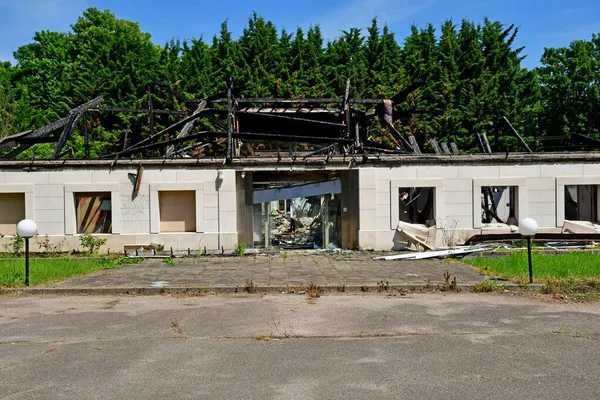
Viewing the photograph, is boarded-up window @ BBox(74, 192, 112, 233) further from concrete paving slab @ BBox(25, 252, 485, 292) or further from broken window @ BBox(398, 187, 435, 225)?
broken window @ BBox(398, 187, 435, 225)

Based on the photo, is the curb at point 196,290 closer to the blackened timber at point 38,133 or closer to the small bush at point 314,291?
the small bush at point 314,291

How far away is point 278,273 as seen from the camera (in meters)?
13.4

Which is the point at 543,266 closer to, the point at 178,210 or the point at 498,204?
the point at 498,204

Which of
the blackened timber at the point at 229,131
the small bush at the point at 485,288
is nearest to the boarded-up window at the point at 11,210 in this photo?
the blackened timber at the point at 229,131

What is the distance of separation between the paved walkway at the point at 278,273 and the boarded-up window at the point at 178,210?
Result: 8.33ft

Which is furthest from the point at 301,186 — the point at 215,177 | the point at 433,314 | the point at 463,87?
the point at 463,87

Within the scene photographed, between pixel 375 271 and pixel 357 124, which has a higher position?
pixel 357 124

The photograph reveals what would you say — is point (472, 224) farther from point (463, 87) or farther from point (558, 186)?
point (463, 87)

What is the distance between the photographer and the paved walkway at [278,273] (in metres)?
11.6

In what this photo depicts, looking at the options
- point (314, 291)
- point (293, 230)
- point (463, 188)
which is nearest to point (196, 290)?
point (314, 291)

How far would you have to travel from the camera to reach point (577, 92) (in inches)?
1473

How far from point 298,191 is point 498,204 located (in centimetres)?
881

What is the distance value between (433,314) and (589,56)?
36.4 m

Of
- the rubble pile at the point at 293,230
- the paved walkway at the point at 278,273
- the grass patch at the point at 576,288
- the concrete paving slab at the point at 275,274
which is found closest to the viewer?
the grass patch at the point at 576,288
